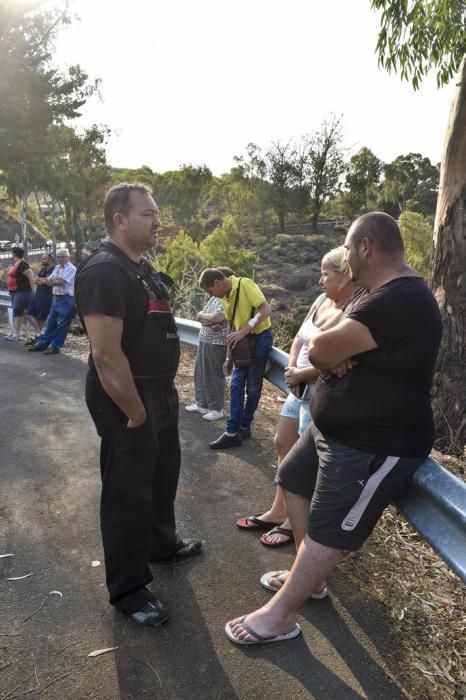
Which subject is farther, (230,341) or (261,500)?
(230,341)

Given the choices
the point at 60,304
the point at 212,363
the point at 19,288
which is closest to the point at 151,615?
the point at 212,363

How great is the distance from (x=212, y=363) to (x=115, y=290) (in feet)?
11.4

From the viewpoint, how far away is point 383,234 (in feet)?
8.42

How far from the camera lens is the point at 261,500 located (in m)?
4.10

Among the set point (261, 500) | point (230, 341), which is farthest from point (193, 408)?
point (261, 500)

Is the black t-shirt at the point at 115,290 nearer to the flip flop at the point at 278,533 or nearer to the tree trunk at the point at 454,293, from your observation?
the flip flop at the point at 278,533

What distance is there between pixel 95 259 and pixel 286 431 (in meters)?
1.76

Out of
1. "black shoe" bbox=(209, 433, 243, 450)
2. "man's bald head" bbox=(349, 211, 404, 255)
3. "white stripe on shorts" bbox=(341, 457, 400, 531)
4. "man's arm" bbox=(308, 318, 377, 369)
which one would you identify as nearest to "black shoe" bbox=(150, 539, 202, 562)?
"white stripe on shorts" bbox=(341, 457, 400, 531)

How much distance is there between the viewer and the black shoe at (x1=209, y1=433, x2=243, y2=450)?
5.06 metres

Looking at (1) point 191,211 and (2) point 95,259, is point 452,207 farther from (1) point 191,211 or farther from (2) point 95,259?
(1) point 191,211

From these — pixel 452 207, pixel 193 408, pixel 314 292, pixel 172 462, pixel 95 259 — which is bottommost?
pixel 314 292

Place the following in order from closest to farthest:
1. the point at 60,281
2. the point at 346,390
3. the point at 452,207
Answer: the point at 346,390 → the point at 452,207 → the point at 60,281

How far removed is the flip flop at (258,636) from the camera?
2.64m

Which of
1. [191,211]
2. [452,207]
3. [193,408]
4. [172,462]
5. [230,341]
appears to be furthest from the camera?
[191,211]
